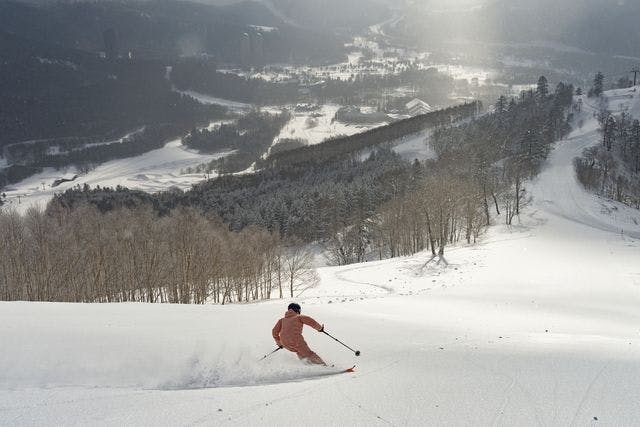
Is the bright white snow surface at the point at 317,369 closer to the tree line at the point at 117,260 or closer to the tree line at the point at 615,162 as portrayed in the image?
the tree line at the point at 117,260

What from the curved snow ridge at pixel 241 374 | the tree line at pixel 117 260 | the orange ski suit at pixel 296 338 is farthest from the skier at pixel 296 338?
the tree line at pixel 117 260

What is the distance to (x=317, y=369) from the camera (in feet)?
41.4

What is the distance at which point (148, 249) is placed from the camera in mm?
49031

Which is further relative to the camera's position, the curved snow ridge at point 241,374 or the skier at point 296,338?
the skier at point 296,338

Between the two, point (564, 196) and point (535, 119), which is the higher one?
point (535, 119)

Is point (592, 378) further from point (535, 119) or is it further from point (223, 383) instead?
point (535, 119)

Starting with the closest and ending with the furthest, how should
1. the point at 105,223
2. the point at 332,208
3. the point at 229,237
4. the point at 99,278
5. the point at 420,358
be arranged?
the point at 420,358 → the point at 99,278 → the point at 105,223 → the point at 229,237 → the point at 332,208

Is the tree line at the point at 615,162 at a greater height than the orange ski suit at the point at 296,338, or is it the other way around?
the tree line at the point at 615,162

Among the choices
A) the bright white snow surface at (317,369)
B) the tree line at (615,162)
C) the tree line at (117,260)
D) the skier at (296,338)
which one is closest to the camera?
the bright white snow surface at (317,369)

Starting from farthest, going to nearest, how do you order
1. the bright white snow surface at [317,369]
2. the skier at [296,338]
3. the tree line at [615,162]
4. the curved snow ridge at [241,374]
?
the tree line at [615,162], the skier at [296,338], the curved snow ridge at [241,374], the bright white snow surface at [317,369]

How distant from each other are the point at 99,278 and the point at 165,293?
22.0 feet

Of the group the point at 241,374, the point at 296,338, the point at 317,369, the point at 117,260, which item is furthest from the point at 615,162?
the point at 241,374

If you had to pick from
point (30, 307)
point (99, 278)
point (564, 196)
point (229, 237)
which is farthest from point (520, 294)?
point (564, 196)

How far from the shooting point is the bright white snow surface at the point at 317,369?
9.72 metres
